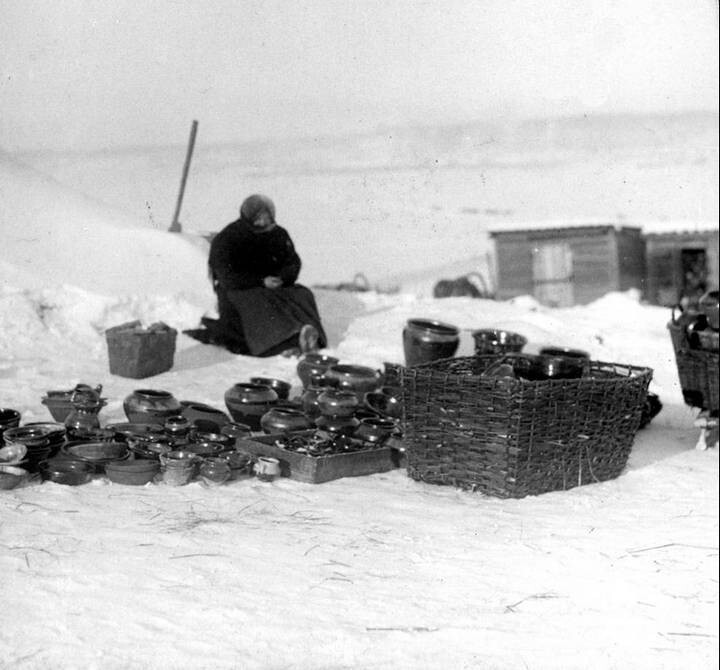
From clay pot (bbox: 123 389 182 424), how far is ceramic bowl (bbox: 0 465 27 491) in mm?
979

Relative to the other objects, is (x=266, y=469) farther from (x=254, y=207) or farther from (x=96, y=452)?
(x=254, y=207)

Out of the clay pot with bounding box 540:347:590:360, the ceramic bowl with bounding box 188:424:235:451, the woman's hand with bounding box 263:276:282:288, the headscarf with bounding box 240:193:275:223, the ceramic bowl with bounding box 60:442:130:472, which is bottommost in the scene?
the ceramic bowl with bounding box 188:424:235:451

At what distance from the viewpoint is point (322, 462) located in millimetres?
3555

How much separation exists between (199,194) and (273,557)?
19.5ft

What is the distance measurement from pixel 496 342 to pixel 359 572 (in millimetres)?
2933

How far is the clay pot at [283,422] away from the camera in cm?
405

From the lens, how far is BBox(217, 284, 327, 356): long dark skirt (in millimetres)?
6352

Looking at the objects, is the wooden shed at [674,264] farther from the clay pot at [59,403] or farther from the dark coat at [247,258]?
the clay pot at [59,403]

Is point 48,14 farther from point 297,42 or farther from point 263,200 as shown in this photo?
point 263,200

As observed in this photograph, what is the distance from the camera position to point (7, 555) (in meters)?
2.36

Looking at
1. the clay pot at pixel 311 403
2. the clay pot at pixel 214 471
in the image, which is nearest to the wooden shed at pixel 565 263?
the clay pot at pixel 311 403

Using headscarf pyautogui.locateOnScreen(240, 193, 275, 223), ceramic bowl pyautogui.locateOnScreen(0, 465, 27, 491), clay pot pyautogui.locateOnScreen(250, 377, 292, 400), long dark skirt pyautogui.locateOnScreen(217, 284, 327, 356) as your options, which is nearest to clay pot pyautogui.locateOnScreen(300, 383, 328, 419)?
clay pot pyautogui.locateOnScreen(250, 377, 292, 400)

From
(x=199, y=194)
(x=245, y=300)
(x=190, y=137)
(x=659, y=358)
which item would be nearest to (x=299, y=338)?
(x=245, y=300)

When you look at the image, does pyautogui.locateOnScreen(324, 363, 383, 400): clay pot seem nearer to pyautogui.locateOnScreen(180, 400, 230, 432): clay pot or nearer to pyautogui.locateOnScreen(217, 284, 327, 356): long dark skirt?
pyautogui.locateOnScreen(180, 400, 230, 432): clay pot
